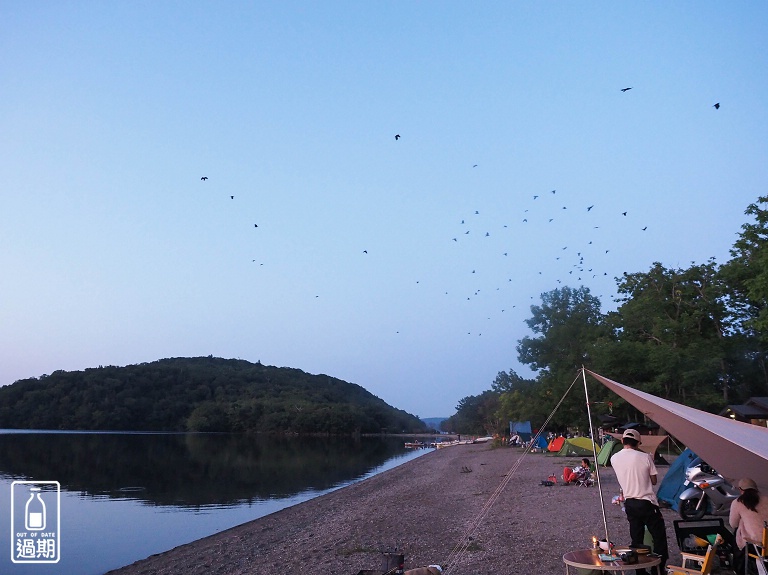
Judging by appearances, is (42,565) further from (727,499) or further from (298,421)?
(298,421)

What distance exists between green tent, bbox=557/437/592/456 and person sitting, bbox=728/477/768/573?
25.5 metres

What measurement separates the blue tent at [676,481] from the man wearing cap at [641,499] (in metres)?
6.34

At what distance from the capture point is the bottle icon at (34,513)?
2332 cm

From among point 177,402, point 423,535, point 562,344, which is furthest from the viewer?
point 177,402

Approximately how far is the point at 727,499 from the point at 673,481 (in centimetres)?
209

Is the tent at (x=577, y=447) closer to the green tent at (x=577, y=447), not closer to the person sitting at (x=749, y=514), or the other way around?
the green tent at (x=577, y=447)

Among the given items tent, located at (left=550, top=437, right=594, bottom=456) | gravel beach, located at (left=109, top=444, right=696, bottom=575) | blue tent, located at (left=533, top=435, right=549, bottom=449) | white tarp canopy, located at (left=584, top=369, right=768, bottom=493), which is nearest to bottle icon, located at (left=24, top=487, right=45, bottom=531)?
gravel beach, located at (left=109, top=444, right=696, bottom=575)

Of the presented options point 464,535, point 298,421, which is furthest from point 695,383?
point 298,421

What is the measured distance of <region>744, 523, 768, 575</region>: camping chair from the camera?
651 centimetres

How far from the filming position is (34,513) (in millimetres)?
26141

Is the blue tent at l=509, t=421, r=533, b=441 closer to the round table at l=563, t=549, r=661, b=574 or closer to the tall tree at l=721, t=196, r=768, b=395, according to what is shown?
the tall tree at l=721, t=196, r=768, b=395

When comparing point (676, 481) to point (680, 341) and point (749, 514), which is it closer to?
point (749, 514)

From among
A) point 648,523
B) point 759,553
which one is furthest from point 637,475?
point 759,553

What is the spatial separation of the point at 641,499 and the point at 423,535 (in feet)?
21.9
